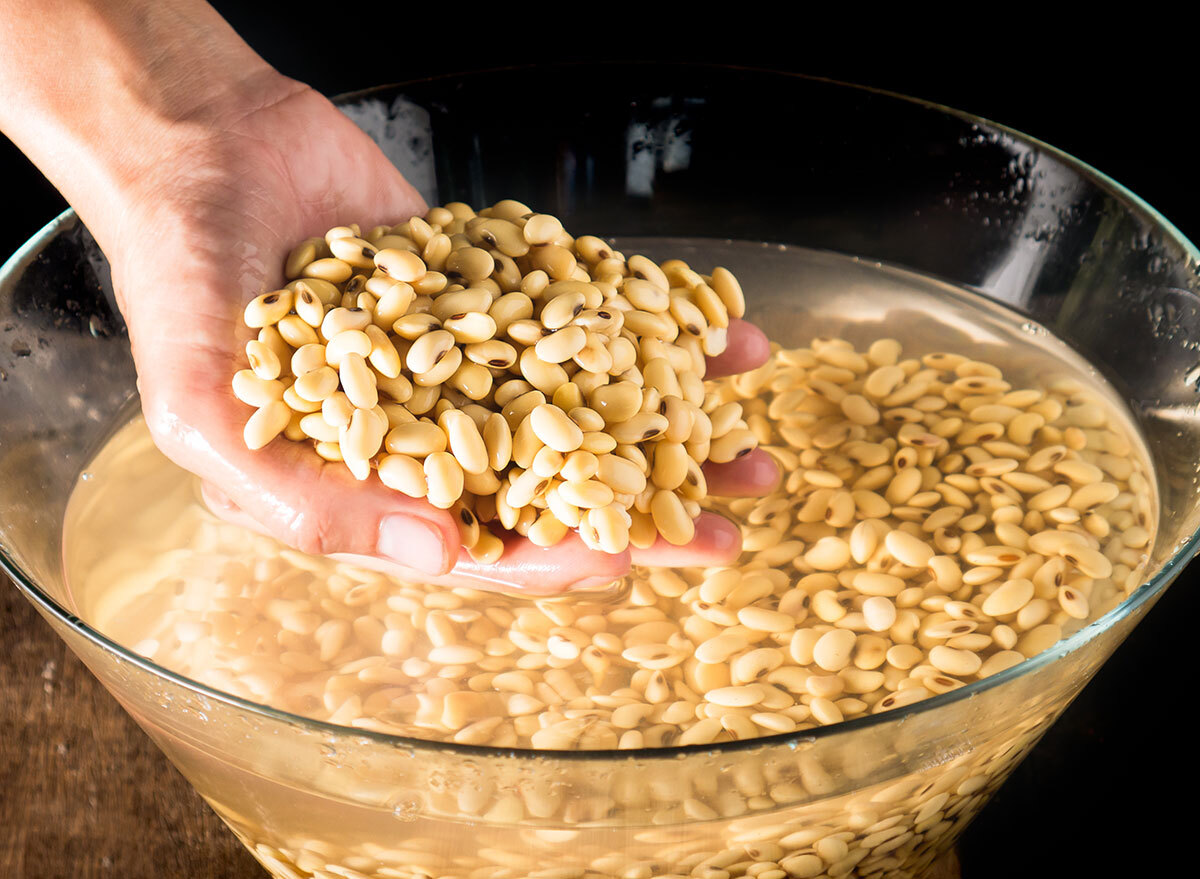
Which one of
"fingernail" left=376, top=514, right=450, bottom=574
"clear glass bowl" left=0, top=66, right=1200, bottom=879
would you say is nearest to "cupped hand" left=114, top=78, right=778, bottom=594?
"fingernail" left=376, top=514, right=450, bottom=574

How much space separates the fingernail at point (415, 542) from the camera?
693 millimetres

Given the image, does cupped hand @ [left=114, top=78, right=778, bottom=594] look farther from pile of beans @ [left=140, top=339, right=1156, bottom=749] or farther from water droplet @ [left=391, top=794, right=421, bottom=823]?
water droplet @ [left=391, top=794, right=421, bottom=823]

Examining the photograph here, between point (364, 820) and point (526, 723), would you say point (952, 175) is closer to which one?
point (526, 723)

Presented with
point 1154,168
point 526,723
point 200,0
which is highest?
point 200,0

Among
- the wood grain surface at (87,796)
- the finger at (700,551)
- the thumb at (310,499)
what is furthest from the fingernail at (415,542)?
the wood grain surface at (87,796)

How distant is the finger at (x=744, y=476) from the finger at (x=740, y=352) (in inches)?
4.3

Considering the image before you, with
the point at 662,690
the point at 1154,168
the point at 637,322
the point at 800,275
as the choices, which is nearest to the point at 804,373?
the point at 800,275

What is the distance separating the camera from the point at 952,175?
1.00 meters

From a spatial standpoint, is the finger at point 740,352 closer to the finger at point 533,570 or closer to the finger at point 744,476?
Answer: the finger at point 744,476

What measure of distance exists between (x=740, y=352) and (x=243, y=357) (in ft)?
1.34

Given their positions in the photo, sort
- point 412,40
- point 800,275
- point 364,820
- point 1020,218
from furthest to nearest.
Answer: point 412,40 → point 800,275 → point 1020,218 → point 364,820

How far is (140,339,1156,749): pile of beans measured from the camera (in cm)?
69

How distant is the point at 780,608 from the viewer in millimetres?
767

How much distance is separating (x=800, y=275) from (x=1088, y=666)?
0.56 metres
